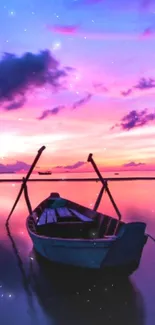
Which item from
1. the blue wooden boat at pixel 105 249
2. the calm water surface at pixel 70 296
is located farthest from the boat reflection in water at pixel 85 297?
the blue wooden boat at pixel 105 249

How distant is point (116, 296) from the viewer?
1051cm

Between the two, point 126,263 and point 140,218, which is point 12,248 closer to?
point 126,263

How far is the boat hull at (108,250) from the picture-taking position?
410 inches

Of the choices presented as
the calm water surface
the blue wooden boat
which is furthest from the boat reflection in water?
the blue wooden boat

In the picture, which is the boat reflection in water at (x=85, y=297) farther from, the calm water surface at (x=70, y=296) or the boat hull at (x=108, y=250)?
the boat hull at (x=108, y=250)

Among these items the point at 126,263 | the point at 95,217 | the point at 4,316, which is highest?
the point at 95,217

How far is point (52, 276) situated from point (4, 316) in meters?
3.39

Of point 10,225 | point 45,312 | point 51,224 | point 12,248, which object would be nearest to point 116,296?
point 45,312

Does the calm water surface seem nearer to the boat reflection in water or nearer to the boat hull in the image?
the boat reflection in water

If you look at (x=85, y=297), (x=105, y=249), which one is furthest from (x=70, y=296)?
(x=105, y=249)

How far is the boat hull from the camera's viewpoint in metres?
10.4

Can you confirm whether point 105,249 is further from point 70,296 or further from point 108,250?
point 70,296

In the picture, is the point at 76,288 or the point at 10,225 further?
the point at 10,225

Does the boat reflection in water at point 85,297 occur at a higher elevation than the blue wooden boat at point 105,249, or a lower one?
lower
